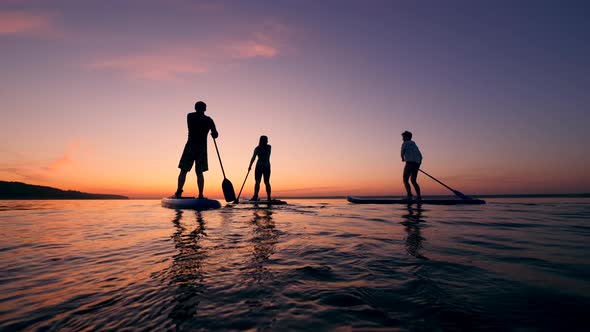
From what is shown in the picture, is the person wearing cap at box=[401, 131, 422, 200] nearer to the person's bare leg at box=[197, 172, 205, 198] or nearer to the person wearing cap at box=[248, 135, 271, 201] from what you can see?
the person wearing cap at box=[248, 135, 271, 201]

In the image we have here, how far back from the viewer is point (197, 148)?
907cm

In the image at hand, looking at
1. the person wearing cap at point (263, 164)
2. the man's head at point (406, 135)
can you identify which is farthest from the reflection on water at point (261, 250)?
the man's head at point (406, 135)

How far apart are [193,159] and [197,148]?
0.41 m

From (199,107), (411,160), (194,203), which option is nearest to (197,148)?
(199,107)

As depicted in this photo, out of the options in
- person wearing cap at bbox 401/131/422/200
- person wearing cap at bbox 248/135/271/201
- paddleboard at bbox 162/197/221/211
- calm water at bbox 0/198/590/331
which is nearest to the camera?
calm water at bbox 0/198/590/331

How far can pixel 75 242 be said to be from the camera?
335cm

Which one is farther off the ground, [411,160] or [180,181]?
[411,160]

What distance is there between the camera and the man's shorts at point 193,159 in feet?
29.2

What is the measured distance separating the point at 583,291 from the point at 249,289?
6.65 ft

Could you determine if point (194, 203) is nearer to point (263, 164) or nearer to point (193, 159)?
point (193, 159)

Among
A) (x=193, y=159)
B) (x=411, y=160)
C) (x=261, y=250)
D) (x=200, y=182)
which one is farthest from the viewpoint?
(x=411, y=160)

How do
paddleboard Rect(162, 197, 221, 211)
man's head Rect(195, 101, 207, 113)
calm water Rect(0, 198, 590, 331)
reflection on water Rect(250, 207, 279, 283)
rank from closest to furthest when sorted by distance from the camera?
calm water Rect(0, 198, 590, 331) → reflection on water Rect(250, 207, 279, 283) → paddleboard Rect(162, 197, 221, 211) → man's head Rect(195, 101, 207, 113)

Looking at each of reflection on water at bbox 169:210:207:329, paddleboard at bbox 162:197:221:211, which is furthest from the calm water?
paddleboard at bbox 162:197:221:211

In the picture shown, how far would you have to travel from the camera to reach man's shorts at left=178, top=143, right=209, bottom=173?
8.90 metres
